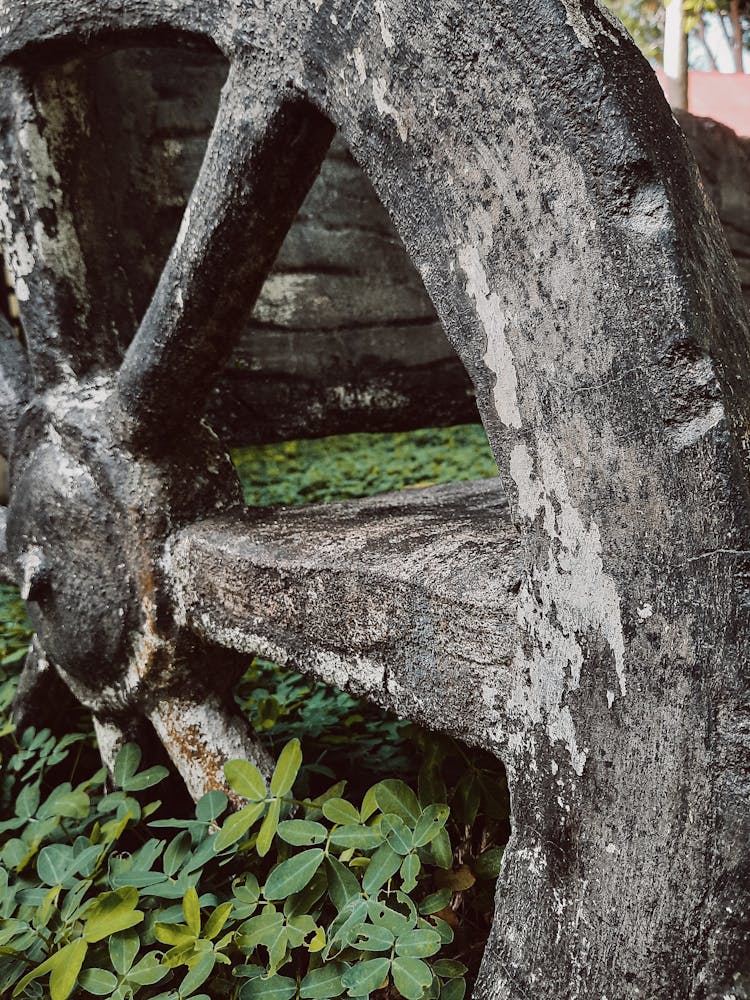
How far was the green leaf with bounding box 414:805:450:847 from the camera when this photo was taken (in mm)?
853

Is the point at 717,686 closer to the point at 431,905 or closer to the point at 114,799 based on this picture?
the point at 431,905

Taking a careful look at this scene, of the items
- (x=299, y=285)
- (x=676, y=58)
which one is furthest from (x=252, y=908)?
(x=676, y=58)

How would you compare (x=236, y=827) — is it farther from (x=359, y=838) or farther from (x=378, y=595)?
(x=378, y=595)

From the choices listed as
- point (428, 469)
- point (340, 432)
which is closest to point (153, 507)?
point (340, 432)

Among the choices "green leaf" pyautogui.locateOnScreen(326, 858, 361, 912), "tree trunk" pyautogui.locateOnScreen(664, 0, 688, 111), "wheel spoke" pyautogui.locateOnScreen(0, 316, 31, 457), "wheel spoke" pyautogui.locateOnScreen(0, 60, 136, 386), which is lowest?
"green leaf" pyautogui.locateOnScreen(326, 858, 361, 912)

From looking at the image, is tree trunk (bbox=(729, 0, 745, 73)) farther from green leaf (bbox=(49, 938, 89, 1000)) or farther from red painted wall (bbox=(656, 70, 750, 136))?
green leaf (bbox=(49, 938, 89, 1000))

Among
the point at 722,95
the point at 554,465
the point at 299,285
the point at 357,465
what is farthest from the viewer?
the point at 722,95

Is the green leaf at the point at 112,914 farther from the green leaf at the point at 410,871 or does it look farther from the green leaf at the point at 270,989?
the green leaf at the point at 410,871

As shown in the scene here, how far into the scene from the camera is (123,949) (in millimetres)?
887

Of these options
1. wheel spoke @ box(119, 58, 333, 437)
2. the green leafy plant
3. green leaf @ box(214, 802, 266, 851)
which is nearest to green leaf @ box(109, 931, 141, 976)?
the green leafy plant

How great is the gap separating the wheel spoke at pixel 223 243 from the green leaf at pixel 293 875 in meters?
0.54

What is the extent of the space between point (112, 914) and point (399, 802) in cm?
33

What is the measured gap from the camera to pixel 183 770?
114 centimetres

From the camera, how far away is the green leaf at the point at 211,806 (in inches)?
40.1
